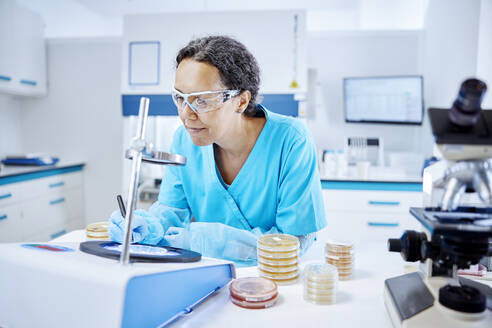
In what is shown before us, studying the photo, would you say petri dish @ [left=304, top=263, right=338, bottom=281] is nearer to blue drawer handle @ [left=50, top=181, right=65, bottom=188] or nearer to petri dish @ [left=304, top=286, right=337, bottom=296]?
petri dish @ [left=304, top=286, right=337, bottom=296]

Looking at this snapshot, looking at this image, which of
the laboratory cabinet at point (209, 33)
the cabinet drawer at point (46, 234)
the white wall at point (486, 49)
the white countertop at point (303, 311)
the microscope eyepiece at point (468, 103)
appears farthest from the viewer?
the cabinet drawer at point (46, 234)

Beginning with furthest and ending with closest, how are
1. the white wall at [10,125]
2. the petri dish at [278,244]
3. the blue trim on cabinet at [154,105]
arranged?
1. the white wall at [10,125]
2. the blue trim on cabinet at [154,105]
3. the petri dish at [278,244]

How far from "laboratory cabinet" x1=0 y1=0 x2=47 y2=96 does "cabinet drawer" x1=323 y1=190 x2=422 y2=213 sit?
2944mm

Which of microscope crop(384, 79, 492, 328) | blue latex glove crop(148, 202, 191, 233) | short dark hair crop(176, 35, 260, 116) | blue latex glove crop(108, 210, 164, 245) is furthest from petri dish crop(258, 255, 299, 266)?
short dark hair crop(176, 35, 260, 116)

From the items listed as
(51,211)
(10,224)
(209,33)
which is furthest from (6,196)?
(209,33)

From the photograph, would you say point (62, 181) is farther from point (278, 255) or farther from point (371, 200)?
point (278, 255)

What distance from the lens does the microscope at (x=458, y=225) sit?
0.65 metres

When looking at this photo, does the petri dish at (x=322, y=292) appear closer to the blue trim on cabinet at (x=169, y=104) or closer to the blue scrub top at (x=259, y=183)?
the blue scrub top at (x=259, y=183)

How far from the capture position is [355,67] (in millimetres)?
3445

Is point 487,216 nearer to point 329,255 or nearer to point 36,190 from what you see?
point 329,255

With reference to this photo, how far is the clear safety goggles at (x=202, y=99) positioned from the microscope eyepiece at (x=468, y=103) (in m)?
0.71

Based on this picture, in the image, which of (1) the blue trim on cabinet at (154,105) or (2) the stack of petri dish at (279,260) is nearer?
(2) the stack of petri dish at (279,260)

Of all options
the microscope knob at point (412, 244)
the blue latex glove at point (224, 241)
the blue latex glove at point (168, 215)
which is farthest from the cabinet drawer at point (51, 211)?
the microscope knob at point (412, 244)

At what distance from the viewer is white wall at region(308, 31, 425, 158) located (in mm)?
3375
